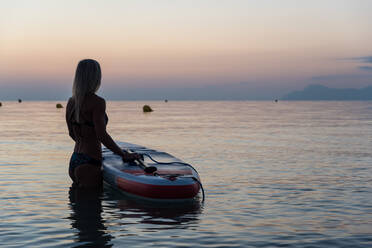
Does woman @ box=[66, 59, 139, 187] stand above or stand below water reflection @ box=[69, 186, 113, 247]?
above

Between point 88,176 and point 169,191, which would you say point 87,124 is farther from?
point 169,191

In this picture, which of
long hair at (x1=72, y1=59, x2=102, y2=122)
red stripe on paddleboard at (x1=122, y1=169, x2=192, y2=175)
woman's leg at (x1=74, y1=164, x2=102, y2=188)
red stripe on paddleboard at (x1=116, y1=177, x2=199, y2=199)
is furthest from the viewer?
red stripe on paddleboard at (x1=122, y1=169, x2=192, y2=175)

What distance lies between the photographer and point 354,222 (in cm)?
907

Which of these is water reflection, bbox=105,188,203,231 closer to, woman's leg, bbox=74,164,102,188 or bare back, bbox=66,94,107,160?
woman's leg, bbox=74,164,102,188

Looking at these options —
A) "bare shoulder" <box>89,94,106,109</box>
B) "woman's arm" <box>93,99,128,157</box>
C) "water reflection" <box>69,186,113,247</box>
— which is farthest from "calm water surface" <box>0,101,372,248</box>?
"bare shoulder" <box>89,94,106,109</box>

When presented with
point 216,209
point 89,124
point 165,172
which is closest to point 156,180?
point 165,172

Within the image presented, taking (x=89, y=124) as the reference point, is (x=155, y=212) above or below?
below

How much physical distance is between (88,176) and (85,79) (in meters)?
2.17

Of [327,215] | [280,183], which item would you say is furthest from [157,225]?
[280,183]

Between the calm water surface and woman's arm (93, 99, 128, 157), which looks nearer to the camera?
the calm water surface

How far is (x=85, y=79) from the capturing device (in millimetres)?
9312

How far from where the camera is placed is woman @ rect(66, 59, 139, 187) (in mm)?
9328

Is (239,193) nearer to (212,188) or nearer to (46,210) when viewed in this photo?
(212,188)

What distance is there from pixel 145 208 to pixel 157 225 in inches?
58.5
